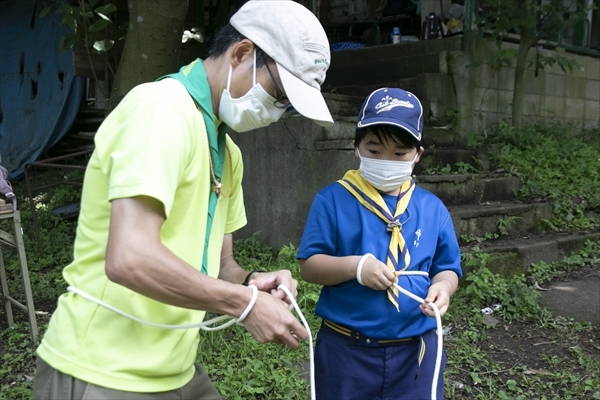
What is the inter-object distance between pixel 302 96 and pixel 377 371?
106 centimetres

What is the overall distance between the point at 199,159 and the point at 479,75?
6115mm

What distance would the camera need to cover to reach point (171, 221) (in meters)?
1.56

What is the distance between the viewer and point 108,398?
152 cm

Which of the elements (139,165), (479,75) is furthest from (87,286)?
(479,75)

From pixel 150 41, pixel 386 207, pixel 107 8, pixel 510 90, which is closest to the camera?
pixel 386 207

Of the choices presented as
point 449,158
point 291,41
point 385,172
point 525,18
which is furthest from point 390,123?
point 525,18

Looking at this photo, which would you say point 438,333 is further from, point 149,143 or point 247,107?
point 149,143

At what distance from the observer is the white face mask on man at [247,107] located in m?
1.74

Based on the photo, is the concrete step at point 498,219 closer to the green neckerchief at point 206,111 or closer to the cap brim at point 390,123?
the cap brim at point 390,123

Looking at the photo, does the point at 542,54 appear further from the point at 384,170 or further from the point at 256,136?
the point at 384,170

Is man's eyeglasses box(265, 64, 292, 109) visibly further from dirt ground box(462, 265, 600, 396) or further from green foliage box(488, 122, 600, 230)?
green foliage box(488, 122, 600, 230)

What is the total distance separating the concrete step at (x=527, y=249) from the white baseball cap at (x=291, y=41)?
3450mm

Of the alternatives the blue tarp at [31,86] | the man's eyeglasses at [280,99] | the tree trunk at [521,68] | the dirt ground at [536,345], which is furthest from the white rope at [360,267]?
the blue tarp at [31,86]

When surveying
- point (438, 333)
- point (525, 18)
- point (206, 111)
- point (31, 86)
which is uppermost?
point (525, 18)
